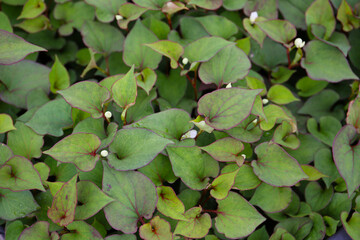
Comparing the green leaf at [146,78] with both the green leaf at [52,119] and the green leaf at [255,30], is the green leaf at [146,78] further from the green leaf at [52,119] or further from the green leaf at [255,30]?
the green leaf at [255,30]

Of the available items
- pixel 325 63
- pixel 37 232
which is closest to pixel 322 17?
pixel 325 63

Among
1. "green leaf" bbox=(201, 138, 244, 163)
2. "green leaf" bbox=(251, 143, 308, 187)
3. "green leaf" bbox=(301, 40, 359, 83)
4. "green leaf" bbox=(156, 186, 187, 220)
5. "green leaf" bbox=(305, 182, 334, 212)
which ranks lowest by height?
"green leaf" bbox=(305, 182, 334, 212)

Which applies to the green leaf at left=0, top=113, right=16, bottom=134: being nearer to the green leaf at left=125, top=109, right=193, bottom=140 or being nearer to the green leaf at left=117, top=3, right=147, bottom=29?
the green leaf at left=125, top=109, right=193, bottom=140

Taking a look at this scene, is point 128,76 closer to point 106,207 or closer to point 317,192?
point 106,207

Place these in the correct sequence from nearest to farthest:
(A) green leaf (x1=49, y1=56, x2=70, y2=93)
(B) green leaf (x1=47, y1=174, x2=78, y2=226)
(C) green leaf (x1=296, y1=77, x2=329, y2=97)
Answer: (B) green leaf (x1=47, y1=174, x2=78, y2=226)
(A) green leaf (x1=49, y1=56, x2=70, y2=93)
(C) green leaf (x1=296, y1=77, x2=329, y2=97)

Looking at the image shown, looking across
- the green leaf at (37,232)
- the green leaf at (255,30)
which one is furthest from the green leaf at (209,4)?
the green leaf at (37,232)

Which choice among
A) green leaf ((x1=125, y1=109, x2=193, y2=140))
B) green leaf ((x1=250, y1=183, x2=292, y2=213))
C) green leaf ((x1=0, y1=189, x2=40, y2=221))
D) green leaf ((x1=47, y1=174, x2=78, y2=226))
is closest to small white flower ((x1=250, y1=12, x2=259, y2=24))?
green leaf ((x1=125, y1=109, x2=193, y2=140))

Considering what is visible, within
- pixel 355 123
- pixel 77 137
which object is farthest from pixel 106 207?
pixel 355 123
